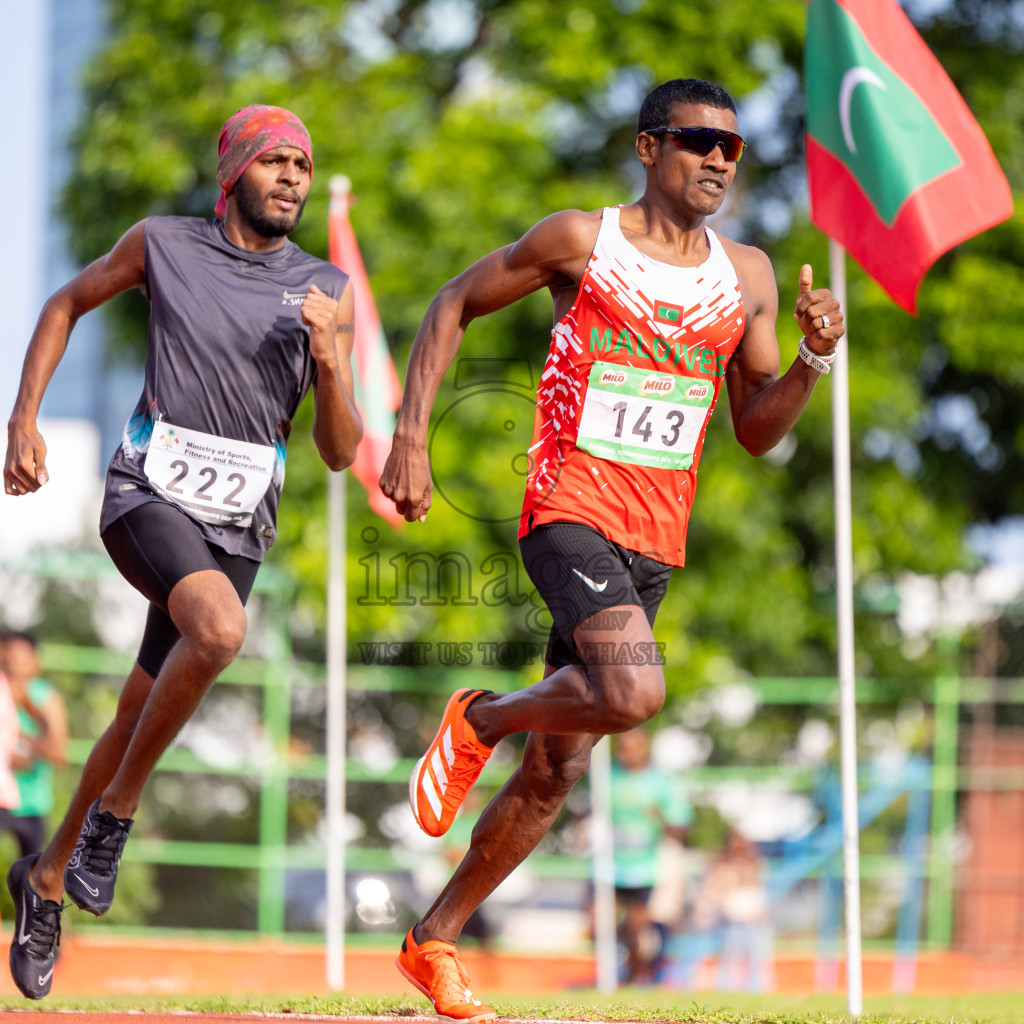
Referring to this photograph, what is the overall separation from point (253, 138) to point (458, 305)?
3.61 feet

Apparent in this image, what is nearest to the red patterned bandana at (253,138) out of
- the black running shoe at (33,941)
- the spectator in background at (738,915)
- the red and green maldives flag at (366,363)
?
the black running shoe at (33,941)

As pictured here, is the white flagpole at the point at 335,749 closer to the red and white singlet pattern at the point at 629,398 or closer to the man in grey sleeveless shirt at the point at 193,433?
the man in grey sleeveless shirt at the point at 193,433

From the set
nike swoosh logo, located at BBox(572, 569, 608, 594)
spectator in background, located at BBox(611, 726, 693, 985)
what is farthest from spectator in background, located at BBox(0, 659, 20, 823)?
nike swoosh logo, located at BBox(572, 569, 608, 594)

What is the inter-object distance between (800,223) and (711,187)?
11973 mm

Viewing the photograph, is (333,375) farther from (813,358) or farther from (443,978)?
(443,978)

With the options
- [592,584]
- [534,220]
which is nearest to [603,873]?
[534,220]

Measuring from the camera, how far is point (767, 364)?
4809mm

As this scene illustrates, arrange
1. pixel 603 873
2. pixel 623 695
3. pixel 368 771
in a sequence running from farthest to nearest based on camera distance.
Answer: pixel 368 771 → pixel 603 873 → pixel 623 695

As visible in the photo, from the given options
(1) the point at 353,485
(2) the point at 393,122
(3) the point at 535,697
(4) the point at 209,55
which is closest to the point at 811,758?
(1) the point at 353,485

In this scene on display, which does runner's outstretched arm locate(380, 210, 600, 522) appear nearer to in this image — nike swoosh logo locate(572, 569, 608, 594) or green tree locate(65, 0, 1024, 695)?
nike swoosh logo locate(572, 569, 608, 594)

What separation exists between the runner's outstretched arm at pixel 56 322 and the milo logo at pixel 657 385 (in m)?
1.91

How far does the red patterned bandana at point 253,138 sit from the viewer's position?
5.10 m

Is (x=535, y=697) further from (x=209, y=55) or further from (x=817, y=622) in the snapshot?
(x=209, y=55)

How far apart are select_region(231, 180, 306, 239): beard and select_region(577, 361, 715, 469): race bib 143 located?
1.40 m
